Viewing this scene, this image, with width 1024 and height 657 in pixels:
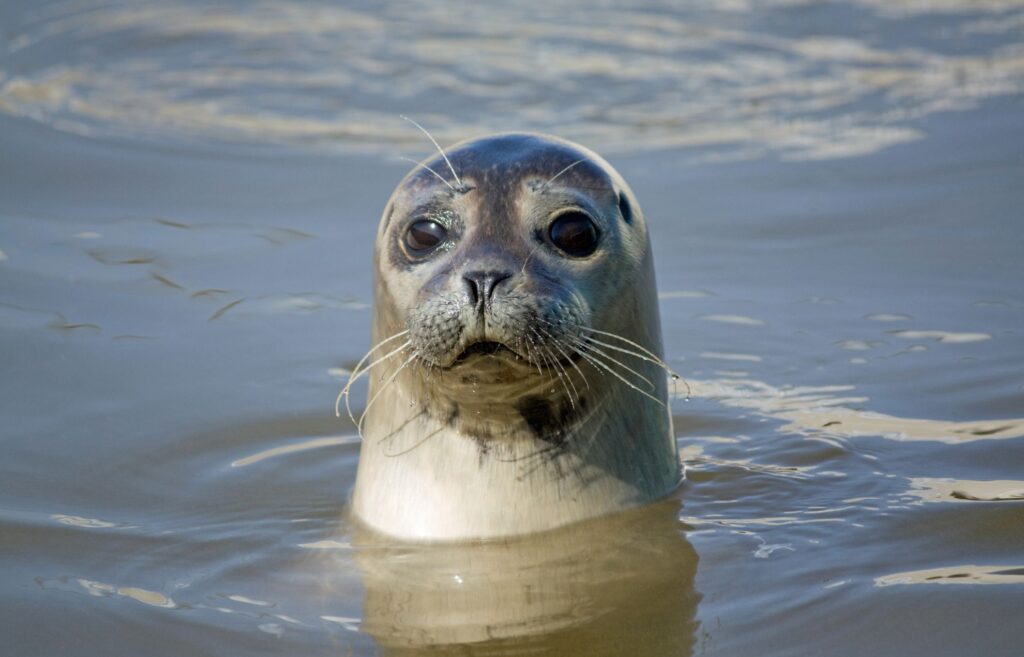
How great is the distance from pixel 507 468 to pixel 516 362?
1.49ft

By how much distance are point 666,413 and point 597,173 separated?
2.49 ft

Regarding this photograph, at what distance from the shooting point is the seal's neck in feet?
14.7

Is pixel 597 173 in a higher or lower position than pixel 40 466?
higher

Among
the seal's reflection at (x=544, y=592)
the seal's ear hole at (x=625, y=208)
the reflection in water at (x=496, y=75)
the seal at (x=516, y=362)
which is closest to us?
the seal's reflection at (x=544, y=592)

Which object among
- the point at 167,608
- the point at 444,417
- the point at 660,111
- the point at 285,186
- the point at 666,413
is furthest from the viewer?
the point at 660,111

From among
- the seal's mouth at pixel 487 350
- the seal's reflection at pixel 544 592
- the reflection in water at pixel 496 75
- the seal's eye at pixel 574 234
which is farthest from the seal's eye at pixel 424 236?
the reflection in water at pixel 496 75

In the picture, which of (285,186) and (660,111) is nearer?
(285,186)

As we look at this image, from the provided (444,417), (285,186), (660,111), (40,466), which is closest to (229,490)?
(40,466)

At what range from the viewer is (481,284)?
406 cm

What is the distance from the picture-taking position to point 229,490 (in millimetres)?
5172

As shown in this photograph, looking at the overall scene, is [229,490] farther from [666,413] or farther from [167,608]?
[666,413]

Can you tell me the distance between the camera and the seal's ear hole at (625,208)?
15.3 ft

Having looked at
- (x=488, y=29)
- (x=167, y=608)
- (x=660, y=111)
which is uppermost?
(x=488, y=29)

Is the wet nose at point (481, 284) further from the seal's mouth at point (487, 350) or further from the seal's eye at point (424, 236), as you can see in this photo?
the seal's eye at point (424, 236)
